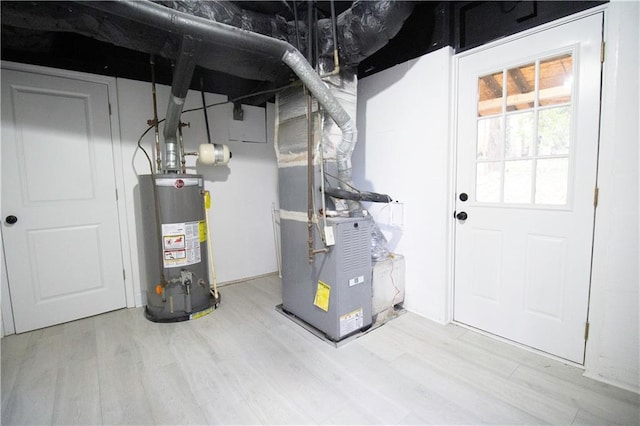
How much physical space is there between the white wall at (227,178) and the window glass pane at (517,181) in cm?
247

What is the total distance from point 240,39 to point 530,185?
2.09 m

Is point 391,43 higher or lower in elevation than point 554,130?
higher

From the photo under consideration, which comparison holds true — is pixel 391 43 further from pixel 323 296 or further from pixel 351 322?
pixel 351 322

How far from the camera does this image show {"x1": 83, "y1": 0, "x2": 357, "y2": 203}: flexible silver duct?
144 centimetres

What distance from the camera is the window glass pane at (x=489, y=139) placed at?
80.0 inches

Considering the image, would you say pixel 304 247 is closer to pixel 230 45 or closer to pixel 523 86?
pixel 230 45

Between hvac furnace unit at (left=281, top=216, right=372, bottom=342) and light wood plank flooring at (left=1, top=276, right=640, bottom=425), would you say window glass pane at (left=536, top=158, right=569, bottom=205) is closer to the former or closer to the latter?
light wood plank flooring at (left=1, top=276, right=640, bottom=425)

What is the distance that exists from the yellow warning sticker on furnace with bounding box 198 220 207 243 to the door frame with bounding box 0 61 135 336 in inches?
29.6

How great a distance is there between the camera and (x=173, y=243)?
7.80 feet

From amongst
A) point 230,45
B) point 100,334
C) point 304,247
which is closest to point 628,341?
point 304,247

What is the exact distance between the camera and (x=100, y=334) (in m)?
2.25

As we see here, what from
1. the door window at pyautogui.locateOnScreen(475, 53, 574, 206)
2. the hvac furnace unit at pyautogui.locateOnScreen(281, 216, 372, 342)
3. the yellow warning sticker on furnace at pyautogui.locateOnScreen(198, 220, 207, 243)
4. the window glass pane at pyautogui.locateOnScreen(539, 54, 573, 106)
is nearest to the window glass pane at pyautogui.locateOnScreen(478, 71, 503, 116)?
the door window at pyautogui.locateOnScreen(475, 53, 574, 206)

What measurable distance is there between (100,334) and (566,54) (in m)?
3.80

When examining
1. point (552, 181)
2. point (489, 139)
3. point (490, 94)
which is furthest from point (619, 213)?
point (490, 94)
